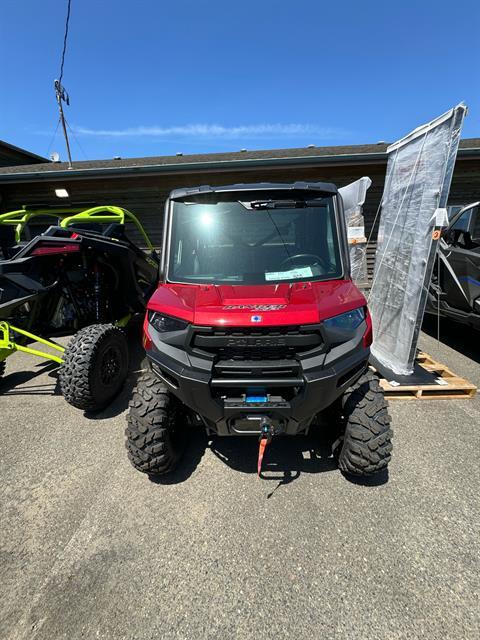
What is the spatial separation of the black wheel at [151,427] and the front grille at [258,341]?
0.62 metres

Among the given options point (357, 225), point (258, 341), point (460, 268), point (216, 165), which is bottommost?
point (258, 341)

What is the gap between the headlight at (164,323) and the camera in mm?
2047

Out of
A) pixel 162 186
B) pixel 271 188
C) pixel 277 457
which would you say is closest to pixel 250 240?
pixel 271 188

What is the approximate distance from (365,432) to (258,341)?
105 cm

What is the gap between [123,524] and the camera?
82.0 inches

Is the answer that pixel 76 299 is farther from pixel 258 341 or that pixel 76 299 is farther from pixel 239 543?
pixel 239 543

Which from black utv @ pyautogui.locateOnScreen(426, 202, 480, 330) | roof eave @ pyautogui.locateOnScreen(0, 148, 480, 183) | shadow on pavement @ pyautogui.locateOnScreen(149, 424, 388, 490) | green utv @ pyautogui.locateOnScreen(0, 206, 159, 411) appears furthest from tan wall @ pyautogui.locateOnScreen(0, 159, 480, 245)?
shadow on pavement @ pyautogui.locateOnScreen(149, 424, 388, 490)

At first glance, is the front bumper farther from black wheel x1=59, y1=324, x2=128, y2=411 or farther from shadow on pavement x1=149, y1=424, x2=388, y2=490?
black wheel x1=59, y1=324, x2=128, y2=411

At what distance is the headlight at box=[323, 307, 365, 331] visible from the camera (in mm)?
1978

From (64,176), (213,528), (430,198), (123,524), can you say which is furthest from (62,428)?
(64,176)

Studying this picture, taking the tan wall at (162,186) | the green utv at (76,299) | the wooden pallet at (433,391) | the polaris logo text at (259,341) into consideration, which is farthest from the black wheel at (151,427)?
the tan wall at (162,186)

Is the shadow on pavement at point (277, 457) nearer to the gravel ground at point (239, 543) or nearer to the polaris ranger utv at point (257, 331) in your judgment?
the gravel ground at point (239, 543)

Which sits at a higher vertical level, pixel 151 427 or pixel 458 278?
pixel 458 278

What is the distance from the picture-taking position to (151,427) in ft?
7.36
